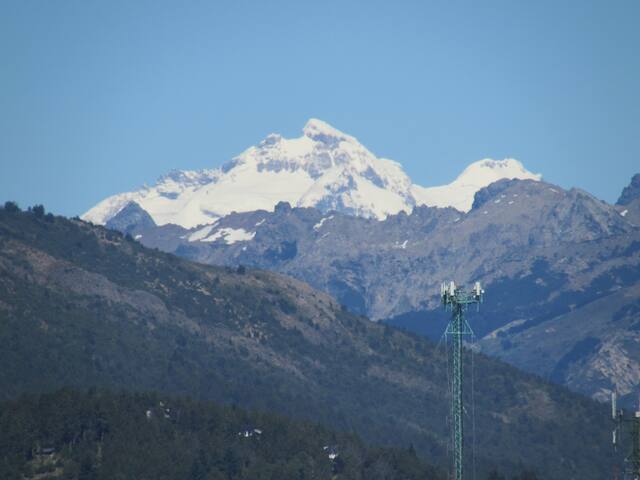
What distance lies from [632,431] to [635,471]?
5134 mm

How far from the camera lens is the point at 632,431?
176750 millimetres

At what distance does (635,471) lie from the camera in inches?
7032
